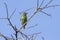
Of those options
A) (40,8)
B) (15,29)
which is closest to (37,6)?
(40,8)

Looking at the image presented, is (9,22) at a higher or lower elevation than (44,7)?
lower

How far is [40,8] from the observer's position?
345 centimetres

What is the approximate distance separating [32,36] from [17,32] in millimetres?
513

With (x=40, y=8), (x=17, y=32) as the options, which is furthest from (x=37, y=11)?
(x=17, y=32)

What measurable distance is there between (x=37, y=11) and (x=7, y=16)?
50 cm

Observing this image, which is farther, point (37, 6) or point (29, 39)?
point (29, 39)

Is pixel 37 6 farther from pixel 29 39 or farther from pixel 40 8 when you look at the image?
pixel 29 39

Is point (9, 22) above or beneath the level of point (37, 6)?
beneath

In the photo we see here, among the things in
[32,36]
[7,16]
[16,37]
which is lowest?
[32,36]

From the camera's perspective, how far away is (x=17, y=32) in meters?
3.55

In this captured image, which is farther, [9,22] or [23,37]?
[23,37]

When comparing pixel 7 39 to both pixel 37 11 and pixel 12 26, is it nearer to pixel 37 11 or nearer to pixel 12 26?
pixel 12 26

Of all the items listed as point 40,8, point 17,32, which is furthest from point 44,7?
point 17,32

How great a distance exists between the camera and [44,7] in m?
3.47
